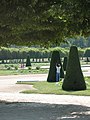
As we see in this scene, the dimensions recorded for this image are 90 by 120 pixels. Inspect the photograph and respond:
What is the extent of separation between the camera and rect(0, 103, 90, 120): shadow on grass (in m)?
12.8

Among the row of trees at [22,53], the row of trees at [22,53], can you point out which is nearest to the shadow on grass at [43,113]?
the row of trees at [22,53]

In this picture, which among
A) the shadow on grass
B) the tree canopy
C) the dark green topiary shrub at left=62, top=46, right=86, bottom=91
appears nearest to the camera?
the tree canopy

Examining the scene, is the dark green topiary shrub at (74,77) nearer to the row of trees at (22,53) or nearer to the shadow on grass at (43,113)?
the shadow on grass at (43,113)

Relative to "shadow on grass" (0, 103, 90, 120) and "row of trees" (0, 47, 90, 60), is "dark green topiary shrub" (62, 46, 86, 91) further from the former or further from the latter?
"row of trees" (0, 47, 90, 60)

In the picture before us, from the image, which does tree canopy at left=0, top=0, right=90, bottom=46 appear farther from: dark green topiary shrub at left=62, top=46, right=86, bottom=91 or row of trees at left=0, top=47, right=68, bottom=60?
row of trees at left=0, top=47, right=68, bottom=60

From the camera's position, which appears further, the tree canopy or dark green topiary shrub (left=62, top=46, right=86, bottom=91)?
dark green topiary shrub (left=62, top=46, right=86, bottom=91)

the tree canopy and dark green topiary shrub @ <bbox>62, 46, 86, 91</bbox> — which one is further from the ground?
the tree canopy

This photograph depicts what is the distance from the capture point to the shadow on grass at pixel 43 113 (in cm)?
1280

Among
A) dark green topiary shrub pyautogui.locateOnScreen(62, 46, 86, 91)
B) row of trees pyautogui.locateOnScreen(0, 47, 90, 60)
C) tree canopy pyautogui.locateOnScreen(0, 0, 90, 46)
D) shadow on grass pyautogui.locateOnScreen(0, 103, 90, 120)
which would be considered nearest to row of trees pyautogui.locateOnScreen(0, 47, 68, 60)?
row of trees pyautogui.locateOnScreen(0, 47, 90, 60)

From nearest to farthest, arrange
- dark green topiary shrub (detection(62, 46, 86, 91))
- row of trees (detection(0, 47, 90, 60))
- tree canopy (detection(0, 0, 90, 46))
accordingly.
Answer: tree canopy (detection(0, 0, 90, 46)), dark green topiary shrub (detection(62, 46, 86, 91)), row of trees (detection(0, 47, 90, 60))

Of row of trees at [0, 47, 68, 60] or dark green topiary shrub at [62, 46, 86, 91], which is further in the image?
row of trees at [0, 47, 68, 60]

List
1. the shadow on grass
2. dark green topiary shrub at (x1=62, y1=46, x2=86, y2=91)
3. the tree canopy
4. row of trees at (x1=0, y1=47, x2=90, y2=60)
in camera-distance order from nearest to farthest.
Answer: the tree canopy < the shadow on grass < dark green topiary shrub at (x1=62, y1=46, x2=86, y2=91) < row of trees at (x1=0, y1=47, x2=90, y2=60)

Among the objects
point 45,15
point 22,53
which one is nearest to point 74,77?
point 45,15

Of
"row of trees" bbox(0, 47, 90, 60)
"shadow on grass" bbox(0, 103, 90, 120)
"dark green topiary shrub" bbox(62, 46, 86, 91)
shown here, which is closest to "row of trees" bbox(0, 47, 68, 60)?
"row of trees" bbox(0, 47, 90, 60)
